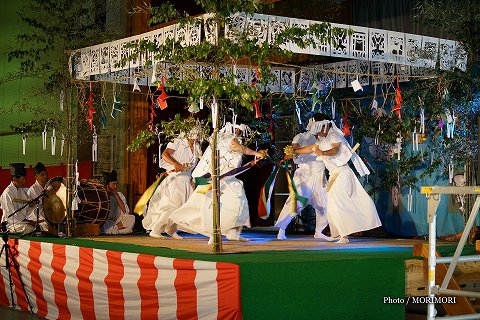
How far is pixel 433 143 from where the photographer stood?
1209cm

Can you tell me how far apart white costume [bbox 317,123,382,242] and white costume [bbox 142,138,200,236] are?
1.91m

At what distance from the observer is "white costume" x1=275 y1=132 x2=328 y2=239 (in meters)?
11.0

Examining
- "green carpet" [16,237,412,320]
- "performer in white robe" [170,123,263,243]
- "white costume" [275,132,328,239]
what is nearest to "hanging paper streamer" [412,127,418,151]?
"white costume" [275,132,328,239]

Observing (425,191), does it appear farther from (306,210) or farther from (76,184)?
(306,210)

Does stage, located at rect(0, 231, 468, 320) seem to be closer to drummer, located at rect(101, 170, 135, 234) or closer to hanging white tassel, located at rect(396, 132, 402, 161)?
hanging white tassel, located at rect(396, 132, 402, 161)

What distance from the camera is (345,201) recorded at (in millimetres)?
10102

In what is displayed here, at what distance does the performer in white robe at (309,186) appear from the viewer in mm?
10984

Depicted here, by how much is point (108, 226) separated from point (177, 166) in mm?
2310

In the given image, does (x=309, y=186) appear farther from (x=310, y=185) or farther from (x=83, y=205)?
(x=83, y=205)

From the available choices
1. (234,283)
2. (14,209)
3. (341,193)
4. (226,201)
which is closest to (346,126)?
(341,193)

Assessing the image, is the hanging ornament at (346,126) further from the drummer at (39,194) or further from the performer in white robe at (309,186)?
the drummer at (39,194)

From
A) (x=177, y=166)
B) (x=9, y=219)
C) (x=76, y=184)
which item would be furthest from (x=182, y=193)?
(x=9, y=219)

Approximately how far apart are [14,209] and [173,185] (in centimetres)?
216

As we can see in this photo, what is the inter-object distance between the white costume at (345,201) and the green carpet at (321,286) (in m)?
2.71
